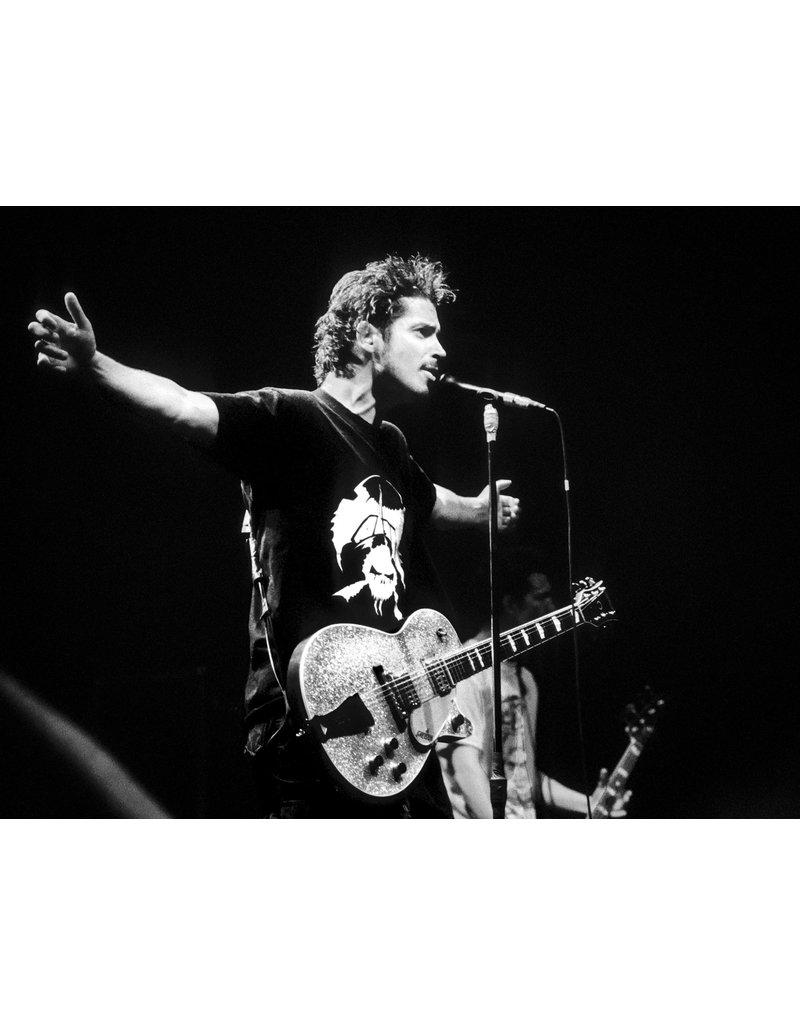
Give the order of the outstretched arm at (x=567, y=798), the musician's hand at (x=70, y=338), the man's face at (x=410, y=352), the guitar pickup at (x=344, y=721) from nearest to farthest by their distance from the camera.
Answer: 1. the guitar pickup at (x=344, y=721)
2. the musician's hand at (x=70, y=338)
3. the outstretched arm at (x=567, y=798)
4. the man's face at (x=410, y=352)

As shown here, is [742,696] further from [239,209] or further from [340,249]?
[239,209]

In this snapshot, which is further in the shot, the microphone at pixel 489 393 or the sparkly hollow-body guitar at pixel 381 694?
the microphone at pixel 489 393

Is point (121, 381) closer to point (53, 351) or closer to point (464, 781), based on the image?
point (53, 351)

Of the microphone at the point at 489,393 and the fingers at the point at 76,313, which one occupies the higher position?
the fingers at the point at 76,313

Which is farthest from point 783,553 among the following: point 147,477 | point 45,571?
point 45,571

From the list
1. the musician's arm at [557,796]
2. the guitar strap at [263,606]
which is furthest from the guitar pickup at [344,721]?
the musician's arm at [557,796]

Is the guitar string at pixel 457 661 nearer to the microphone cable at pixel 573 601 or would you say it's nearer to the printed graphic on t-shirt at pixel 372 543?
the microphone cable at pixel 573 601

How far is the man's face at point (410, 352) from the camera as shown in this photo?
3.14 m

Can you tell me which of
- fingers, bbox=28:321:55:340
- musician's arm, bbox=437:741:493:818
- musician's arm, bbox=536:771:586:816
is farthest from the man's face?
musician's arm, bbox=536:771:586:816

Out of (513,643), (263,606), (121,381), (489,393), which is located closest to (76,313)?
(121,381)

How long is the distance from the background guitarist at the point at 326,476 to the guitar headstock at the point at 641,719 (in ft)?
2.04

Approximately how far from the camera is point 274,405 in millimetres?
3020

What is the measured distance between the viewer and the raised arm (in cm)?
288

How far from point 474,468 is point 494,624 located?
0.49m
